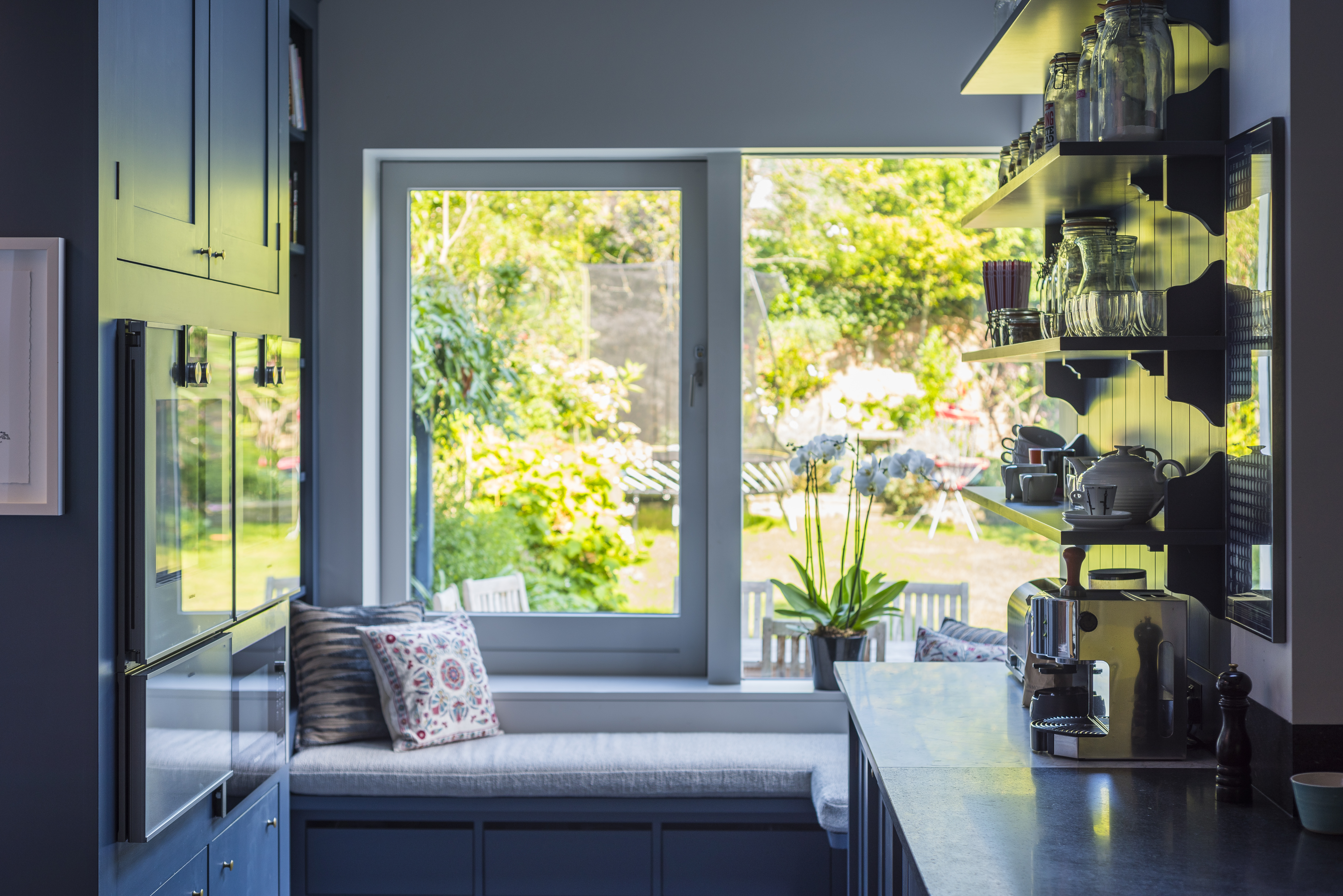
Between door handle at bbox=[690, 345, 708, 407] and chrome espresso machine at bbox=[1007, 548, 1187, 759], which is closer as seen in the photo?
chrome espresso machine at bbox=[1007, 548, 1187, 759]

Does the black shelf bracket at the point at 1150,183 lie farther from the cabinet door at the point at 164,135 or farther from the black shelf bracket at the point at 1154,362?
the cabinet door at the point at 164,135

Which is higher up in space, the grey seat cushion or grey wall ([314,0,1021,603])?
grey wall ([314,0,1021,603])

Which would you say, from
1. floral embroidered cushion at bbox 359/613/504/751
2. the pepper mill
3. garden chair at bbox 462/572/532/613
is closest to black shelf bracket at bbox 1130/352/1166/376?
the pepper mill

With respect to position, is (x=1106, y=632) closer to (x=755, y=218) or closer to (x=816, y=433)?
(x=816, y=433)

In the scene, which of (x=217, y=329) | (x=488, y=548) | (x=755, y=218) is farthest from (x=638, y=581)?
(x=217, y=329)

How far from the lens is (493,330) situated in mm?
3482

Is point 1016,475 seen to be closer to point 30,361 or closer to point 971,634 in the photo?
point 971,634

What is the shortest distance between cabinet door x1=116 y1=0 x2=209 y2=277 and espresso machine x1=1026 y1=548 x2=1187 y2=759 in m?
1.73

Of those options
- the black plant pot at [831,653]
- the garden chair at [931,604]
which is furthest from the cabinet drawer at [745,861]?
the garden chair at [931,604]

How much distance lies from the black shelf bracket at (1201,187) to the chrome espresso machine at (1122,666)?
24.9 inches

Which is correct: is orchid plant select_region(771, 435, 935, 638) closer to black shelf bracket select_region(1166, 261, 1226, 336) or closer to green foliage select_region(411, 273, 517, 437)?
green foliage select_region(411, 273, 517, 437)

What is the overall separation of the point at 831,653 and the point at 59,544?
6.98 ft

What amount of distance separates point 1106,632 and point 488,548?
2.20 meters

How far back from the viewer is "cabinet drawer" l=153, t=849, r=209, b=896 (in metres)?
2.03
